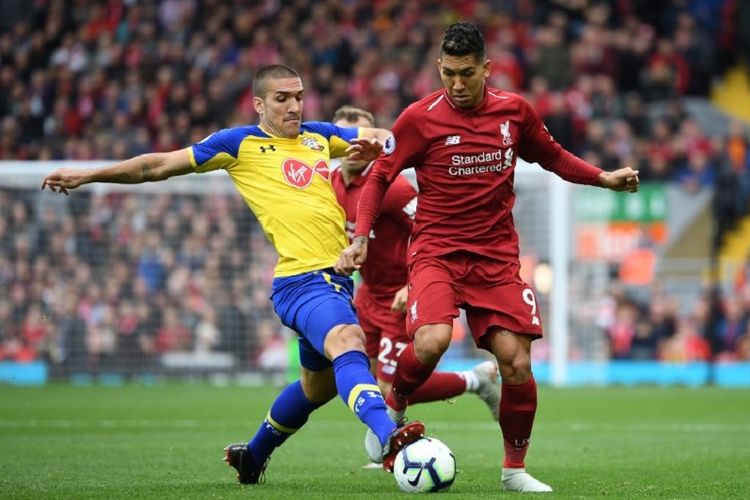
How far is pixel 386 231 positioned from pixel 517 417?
2556 millimetres

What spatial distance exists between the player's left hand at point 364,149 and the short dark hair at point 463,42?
0.80 meters

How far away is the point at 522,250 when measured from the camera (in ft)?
64.9

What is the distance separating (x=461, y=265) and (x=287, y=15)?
1982 cm

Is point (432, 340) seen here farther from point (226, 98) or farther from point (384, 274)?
point (226, 98)

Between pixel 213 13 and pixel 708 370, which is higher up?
pixel 213 13

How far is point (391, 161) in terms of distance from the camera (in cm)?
755

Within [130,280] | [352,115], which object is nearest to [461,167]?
[352,115]

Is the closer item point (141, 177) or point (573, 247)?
point (141, 177)

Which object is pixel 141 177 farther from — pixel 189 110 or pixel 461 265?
pixel 189 110

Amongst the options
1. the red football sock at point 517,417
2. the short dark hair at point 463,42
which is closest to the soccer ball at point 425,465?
the red football sock at point 517,417

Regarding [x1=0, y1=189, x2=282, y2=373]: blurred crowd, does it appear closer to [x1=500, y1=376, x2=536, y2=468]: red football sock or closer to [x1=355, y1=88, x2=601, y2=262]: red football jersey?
[x1=355, y1=88, x2=601, y2=262]: red football jersey

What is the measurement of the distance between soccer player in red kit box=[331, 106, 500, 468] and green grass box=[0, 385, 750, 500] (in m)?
0.63

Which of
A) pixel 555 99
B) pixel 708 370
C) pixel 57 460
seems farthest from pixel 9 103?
pixel 57 460

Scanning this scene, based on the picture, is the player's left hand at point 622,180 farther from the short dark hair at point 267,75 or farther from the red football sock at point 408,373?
the short dark hair at point 267,75
